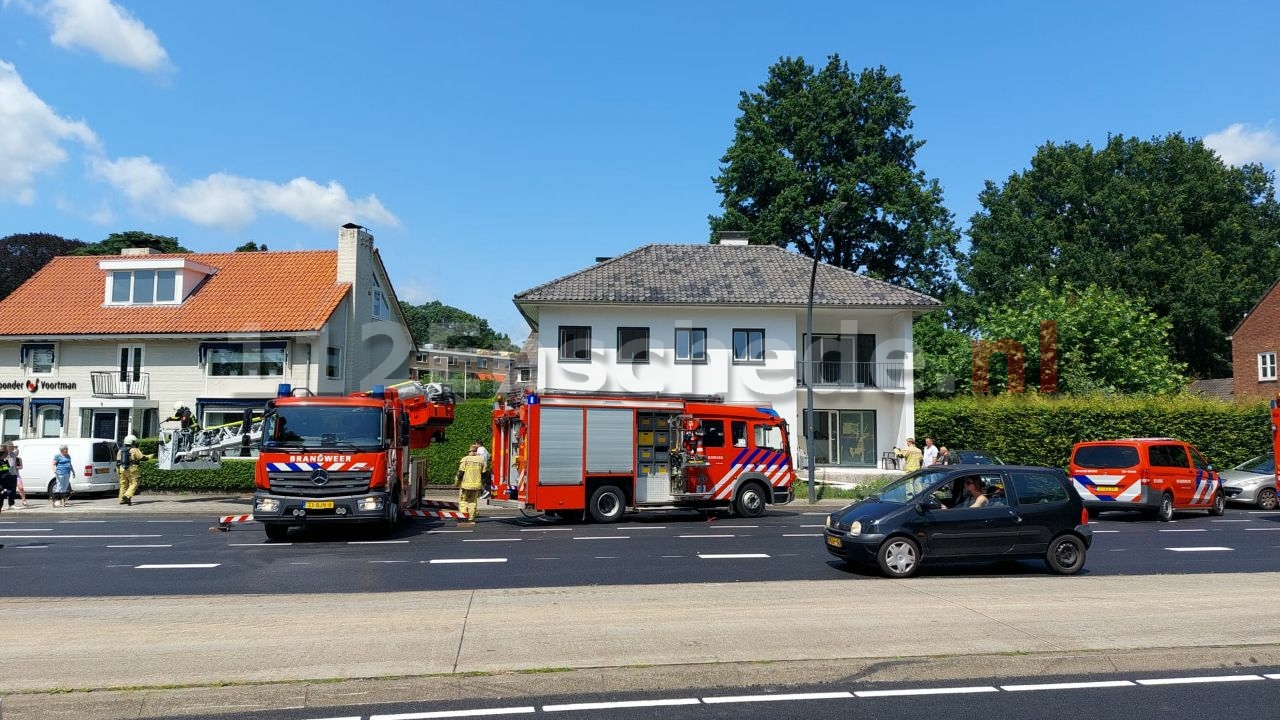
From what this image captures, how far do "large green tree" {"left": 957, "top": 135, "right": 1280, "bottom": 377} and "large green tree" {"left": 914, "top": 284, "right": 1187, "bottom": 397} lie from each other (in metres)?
6.75

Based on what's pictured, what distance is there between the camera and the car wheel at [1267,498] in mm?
22922

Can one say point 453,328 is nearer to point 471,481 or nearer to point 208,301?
point 208,301

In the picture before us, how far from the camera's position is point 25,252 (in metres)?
56.2

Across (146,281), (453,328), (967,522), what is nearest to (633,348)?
(146,281)

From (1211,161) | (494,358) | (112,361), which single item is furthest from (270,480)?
(494,358)

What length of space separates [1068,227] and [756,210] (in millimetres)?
19055

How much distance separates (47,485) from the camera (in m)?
26.1

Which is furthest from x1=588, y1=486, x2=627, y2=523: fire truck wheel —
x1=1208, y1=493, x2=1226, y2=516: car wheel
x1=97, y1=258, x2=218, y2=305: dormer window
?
x1=97, y1=258, x2=218, y2=305: dormer window

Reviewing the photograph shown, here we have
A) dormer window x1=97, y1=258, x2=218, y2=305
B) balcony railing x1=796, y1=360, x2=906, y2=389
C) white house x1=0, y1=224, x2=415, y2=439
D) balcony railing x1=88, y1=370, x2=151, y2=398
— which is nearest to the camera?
balcony railing x1=796, y1=360, x2=906, y2=389

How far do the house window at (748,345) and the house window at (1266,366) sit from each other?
1105 inches

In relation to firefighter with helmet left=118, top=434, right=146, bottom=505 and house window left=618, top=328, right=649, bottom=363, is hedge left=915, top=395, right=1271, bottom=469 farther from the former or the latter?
firefighter with helmet left=118, top=434, right=146, bottom=505

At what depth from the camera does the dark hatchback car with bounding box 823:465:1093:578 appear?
11.5 meters

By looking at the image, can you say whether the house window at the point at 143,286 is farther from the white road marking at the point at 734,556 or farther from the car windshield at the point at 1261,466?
the car windshield at the point at 1261,466

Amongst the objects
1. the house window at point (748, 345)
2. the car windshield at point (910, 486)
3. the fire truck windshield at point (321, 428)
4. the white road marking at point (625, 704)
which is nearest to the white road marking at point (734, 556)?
the car windshield at point (910, 486)
